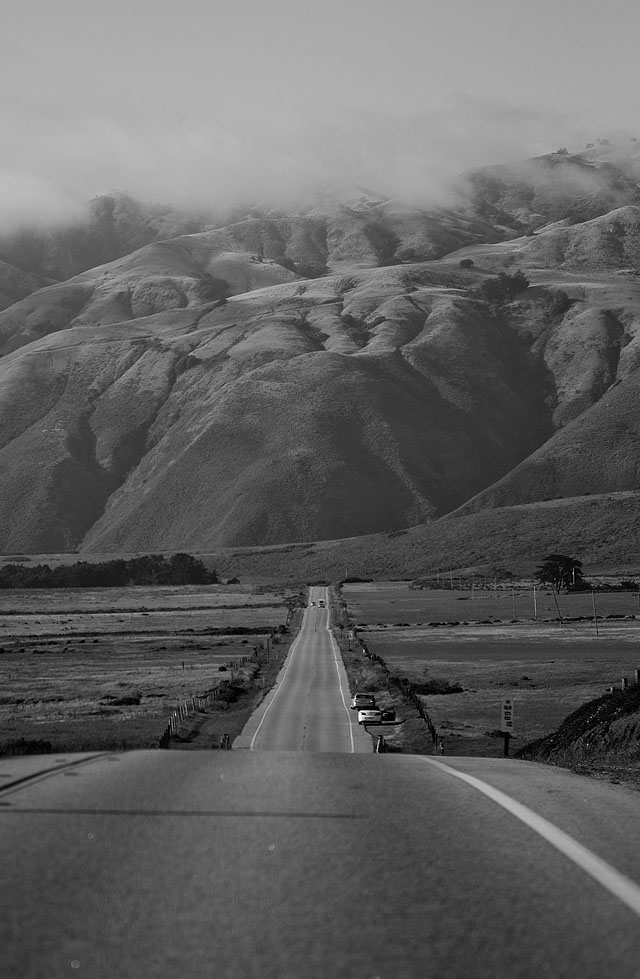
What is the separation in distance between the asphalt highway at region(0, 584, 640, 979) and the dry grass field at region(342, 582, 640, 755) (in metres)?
26.5

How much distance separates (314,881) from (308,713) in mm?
48493

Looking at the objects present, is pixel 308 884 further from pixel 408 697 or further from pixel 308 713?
pixel 408 697

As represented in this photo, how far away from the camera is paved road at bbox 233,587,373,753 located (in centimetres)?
4350

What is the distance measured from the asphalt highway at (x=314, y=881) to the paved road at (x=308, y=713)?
25260mm

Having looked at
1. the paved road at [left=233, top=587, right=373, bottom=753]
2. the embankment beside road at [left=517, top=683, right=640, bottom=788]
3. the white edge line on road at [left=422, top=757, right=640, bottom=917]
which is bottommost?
the paved road at [left=233, top=587, right=373, bottom=753]

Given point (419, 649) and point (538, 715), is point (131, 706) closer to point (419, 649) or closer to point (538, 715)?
point (538, 715)

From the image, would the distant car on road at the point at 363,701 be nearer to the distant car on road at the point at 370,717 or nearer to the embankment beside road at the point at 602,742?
the distant car on road at the point at 370,717

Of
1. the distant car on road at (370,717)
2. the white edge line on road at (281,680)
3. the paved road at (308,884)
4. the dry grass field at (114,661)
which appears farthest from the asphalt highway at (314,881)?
the distant car on road at (370,717)

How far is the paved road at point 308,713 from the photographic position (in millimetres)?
43500

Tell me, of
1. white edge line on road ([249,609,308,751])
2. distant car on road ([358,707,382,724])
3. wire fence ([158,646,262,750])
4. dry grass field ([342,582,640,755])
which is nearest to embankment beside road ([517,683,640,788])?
dry grass field ([342,582,640,755])

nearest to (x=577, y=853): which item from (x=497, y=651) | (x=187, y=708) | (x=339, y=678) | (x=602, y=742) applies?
(x=602, y=742)

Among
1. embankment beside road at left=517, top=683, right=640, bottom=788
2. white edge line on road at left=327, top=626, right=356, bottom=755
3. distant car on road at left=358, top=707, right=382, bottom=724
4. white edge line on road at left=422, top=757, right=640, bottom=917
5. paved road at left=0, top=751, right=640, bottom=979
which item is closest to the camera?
paved road at left=0, top=751, right=640, bottom=979

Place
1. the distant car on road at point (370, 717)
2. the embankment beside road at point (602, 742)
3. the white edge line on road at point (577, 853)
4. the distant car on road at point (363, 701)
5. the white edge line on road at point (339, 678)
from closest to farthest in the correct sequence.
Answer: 1. the white edge line on road at point (577, 853)
2. the embankment beside road at point (602, 742)
3. the white edge line on road at point (339, 678)
4. the distant car on road at point (370, 717)
5. the distant car on road at point (363, 701)

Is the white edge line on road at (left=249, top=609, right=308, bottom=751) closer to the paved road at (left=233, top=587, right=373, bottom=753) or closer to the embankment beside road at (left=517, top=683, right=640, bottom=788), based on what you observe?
the paved road at (left=233, top=587, right=373, bottom=753)
